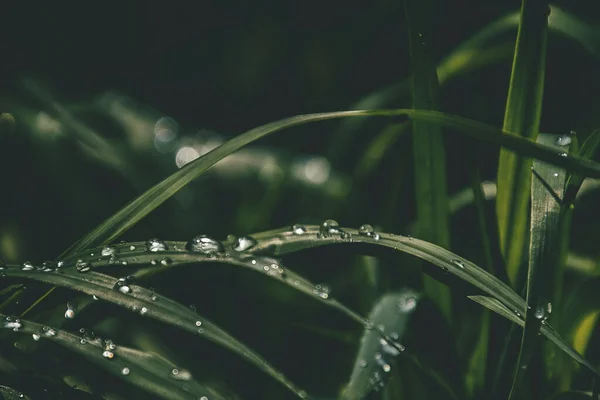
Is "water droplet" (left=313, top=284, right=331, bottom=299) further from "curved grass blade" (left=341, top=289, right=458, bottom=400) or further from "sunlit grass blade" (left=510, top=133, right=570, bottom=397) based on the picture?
"sunlit grass blade" (left=510, top=133, right=570, bottom=397)

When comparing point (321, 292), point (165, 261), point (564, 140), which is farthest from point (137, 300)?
point (564, 140)

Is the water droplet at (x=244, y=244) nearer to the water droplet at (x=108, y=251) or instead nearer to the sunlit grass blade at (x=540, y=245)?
the water droplet at (x=108, y=251)

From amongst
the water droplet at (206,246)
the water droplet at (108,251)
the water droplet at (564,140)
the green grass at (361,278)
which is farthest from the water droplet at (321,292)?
the water droplet at (564,140)

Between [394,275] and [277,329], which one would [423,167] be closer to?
[394,275]

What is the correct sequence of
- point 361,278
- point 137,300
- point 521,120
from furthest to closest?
point 361,278 < point 521,120 < point 137,300

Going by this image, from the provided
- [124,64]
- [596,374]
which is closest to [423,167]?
[596,374]

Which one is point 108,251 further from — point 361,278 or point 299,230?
point 361,278

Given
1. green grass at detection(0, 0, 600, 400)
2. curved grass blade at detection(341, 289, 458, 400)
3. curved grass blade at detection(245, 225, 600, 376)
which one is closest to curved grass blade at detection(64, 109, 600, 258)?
green grass at detection(0, 0, 600, 400)
